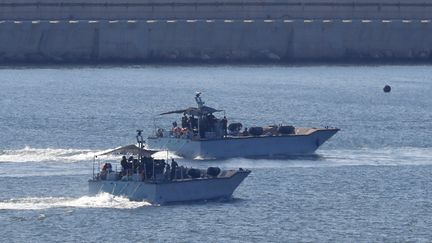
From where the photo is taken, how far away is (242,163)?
84.2m

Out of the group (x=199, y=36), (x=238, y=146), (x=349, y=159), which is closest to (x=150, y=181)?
(x=238, y=146)

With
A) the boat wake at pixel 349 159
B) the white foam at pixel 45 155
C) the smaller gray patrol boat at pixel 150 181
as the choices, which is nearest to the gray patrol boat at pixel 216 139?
the boat wake at pixel 349 159

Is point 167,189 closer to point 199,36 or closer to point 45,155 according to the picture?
point 45,155

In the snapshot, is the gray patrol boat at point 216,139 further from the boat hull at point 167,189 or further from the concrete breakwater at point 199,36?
the concrete breakwater at point 199,36

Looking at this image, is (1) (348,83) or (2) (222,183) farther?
(1) (348,83)

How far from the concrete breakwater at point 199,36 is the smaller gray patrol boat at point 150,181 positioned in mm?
88980

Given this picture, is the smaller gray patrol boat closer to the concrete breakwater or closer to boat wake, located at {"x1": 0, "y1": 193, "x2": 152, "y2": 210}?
boat wake, located at {"x1": 0, "y1": 193, "x2": 152, "y2": 210}

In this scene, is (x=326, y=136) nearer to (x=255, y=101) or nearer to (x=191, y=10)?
(x=255, y=101)

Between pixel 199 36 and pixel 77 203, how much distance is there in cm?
9154

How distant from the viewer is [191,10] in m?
169

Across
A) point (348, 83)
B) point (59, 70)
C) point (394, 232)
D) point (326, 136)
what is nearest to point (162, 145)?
point (326, 136)

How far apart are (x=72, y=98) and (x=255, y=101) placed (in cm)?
1170

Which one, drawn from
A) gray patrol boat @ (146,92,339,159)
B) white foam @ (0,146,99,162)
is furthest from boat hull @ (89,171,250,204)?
white foam @ (0,146,99,162)

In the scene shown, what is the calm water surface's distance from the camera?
66.6 m
